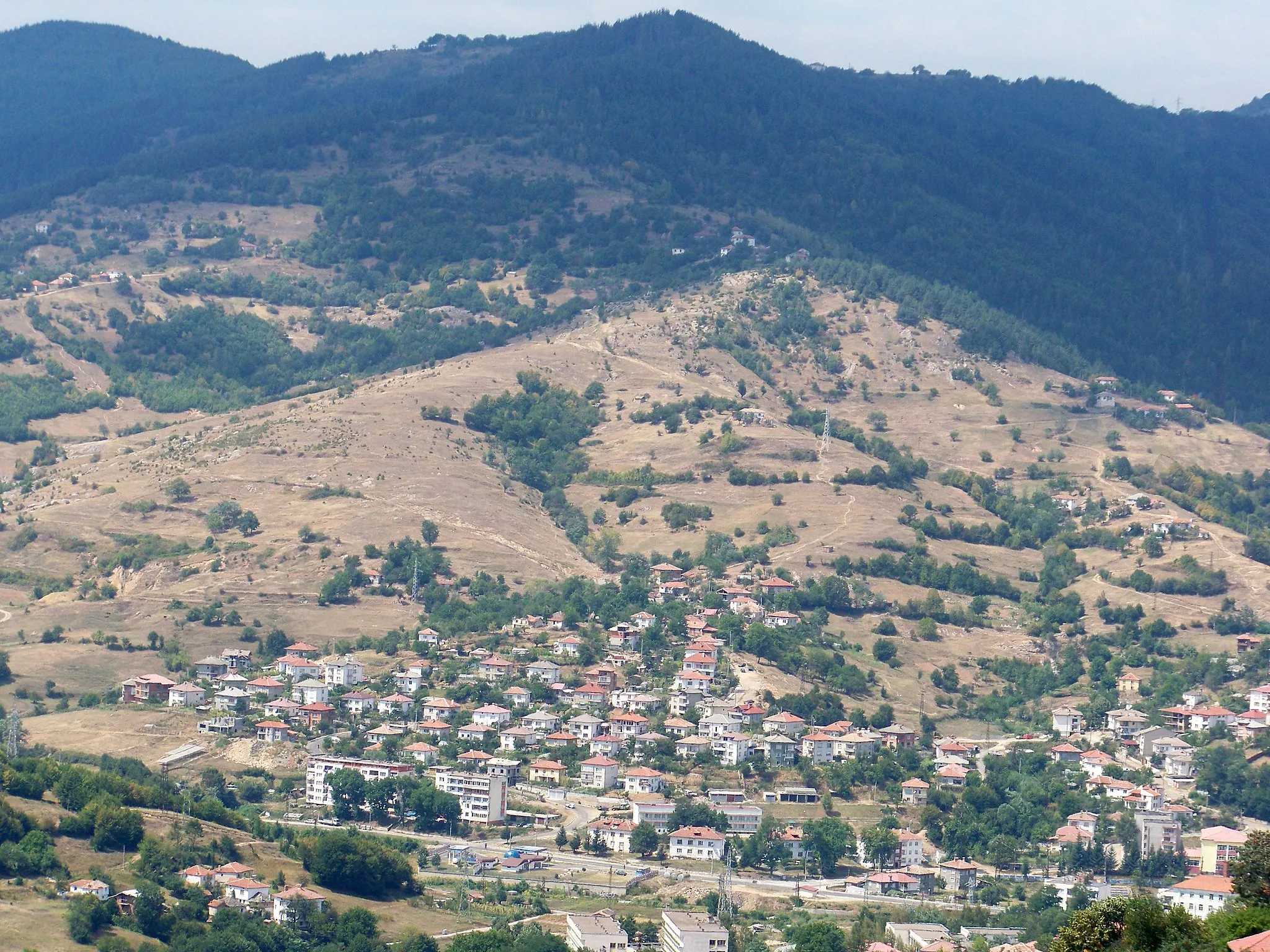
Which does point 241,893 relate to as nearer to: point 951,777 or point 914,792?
point 914,792

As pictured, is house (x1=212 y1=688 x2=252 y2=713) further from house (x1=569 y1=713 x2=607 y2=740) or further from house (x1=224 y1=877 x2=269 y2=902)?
house (x1=224 y1=877 x2=269 y2=902)

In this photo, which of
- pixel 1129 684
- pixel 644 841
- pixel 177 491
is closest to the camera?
pixel 644 841

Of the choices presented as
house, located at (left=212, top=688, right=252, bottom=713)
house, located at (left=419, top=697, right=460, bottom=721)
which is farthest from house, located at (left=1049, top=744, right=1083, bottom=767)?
house, located at (left=212, top=688, right=252, bottom=713)

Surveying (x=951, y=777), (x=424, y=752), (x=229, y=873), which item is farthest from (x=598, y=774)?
(x=229, y=873)

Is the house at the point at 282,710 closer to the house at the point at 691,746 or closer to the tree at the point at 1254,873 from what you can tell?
the house at the point at 691,746

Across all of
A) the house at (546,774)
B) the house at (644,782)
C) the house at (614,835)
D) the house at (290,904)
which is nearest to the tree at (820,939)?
the house at (290,904)

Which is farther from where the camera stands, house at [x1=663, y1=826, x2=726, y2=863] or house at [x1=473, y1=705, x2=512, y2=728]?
house at [x1=473, y1=705, x2=512, y2=728]

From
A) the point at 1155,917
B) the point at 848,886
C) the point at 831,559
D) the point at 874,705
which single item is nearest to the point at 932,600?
the point at 831,559
